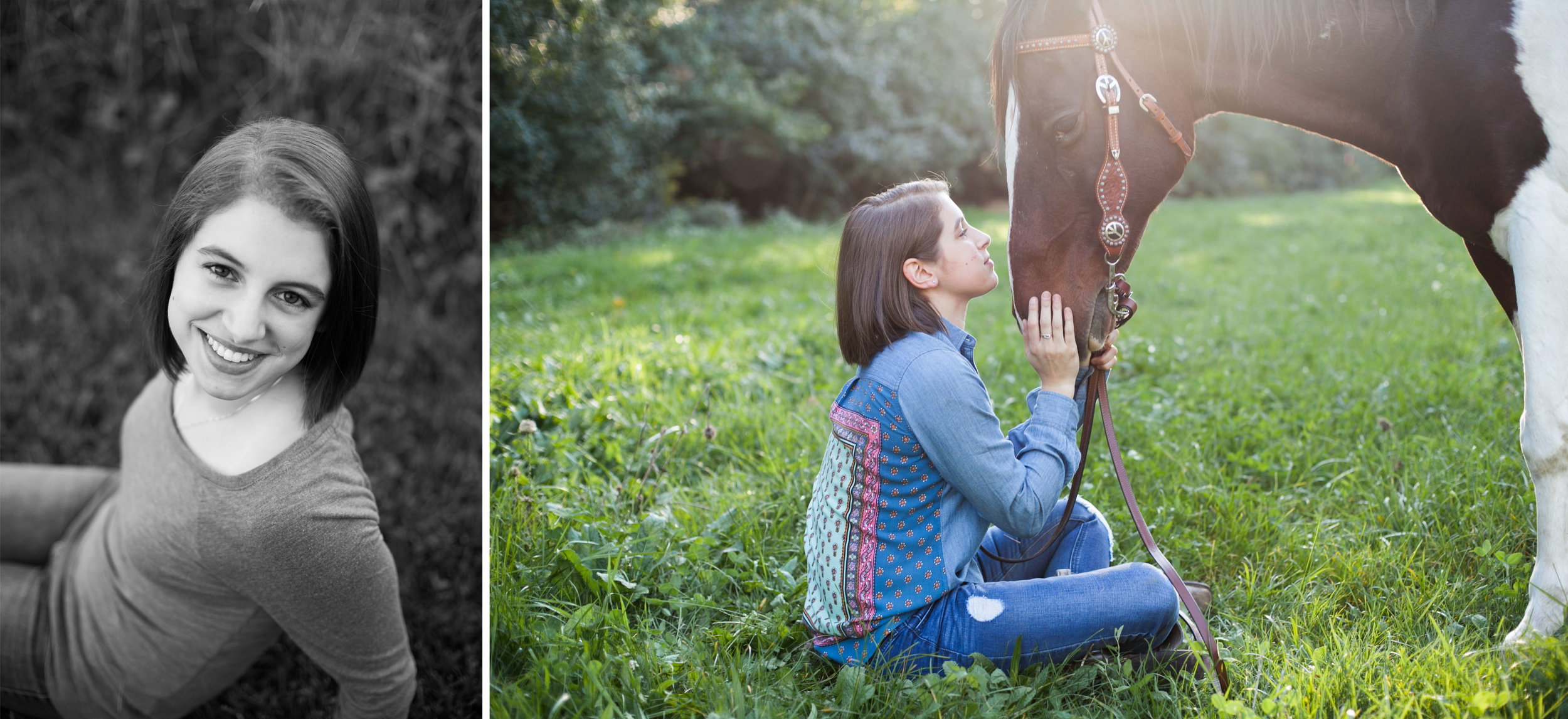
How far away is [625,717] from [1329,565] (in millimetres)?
1696

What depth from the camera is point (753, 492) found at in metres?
2.58

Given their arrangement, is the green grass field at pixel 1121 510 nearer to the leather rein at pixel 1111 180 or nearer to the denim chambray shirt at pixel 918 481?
the denim chambray shirt at pixel 918 481

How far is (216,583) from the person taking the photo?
71.6 inches

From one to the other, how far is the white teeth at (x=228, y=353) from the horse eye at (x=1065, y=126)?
162cm

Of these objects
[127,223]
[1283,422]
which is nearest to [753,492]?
[1283,422]

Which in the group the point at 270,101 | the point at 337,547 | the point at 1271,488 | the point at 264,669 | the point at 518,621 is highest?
the point at 270,101

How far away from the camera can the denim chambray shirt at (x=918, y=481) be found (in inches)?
63.8

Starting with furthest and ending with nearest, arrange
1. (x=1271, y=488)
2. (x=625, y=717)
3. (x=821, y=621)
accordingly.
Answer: (x=1271, y=488) → (x=821, y=621) → (x=625, y=717)

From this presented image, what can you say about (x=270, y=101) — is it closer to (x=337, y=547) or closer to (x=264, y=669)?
(x=264, y=669)

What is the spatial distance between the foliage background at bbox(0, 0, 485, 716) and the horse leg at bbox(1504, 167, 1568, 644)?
2.30 meters

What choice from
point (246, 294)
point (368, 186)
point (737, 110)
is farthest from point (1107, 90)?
point (737, 110)

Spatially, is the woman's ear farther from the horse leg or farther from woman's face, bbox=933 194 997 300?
the horse leg

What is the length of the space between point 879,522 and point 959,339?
0.39 m

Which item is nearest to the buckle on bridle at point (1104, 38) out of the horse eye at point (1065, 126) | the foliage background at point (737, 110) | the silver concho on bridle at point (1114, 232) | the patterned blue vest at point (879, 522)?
the horse eye at point (1065, 126)
